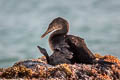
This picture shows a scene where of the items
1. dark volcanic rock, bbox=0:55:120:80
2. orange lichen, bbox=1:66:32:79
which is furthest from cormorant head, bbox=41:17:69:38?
orange lichen, bbox=1:66:32:79

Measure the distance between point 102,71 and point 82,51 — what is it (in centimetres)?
244

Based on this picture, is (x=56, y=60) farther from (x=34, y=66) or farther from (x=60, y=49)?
(x=34, y=66)

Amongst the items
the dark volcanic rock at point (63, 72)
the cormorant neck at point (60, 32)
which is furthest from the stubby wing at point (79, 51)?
the cormorant neck at point (60, 32)

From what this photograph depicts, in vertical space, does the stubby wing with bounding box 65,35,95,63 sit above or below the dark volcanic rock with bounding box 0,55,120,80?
above

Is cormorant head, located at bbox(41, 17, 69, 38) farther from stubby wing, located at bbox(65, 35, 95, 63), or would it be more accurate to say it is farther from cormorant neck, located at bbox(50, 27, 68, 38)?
stubby wing, located at bbox(65, 35, 95, 63)

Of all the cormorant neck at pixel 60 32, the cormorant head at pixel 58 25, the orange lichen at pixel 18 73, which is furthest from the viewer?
the cormorant head at pixel 58 25

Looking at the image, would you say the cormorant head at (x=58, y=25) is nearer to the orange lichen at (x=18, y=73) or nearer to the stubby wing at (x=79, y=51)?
the stubby wing at (x=79, y=51)

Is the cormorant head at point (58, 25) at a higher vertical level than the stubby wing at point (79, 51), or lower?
higher

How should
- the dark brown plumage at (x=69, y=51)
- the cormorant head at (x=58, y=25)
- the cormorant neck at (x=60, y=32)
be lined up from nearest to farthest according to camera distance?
the dark brown plumage at (x=69, y=51)
the cormorant neck at (x=60, y=32)
the cormorant head at (x=58, y=25)

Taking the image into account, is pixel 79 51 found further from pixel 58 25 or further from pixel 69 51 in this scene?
pixel 58 25

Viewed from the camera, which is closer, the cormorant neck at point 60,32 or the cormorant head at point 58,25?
the cormorant neck at point 60,32

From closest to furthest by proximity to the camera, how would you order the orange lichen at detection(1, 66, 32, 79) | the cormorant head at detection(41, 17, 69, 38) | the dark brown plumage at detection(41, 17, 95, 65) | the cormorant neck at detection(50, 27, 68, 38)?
1. the orange lichen at detection(1, 66, 32, 79)
2. the dark brown plumage at detection(41, 17, 95, 65)
3. the cormorant neck at detection(50, 27, 68, 38)
4. the cormorant head at detection(41, 17, 69, 38)

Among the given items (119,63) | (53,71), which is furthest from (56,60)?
(119,63)

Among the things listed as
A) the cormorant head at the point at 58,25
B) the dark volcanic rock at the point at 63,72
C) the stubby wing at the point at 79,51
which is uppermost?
the cormorant head at the point at 58,25
